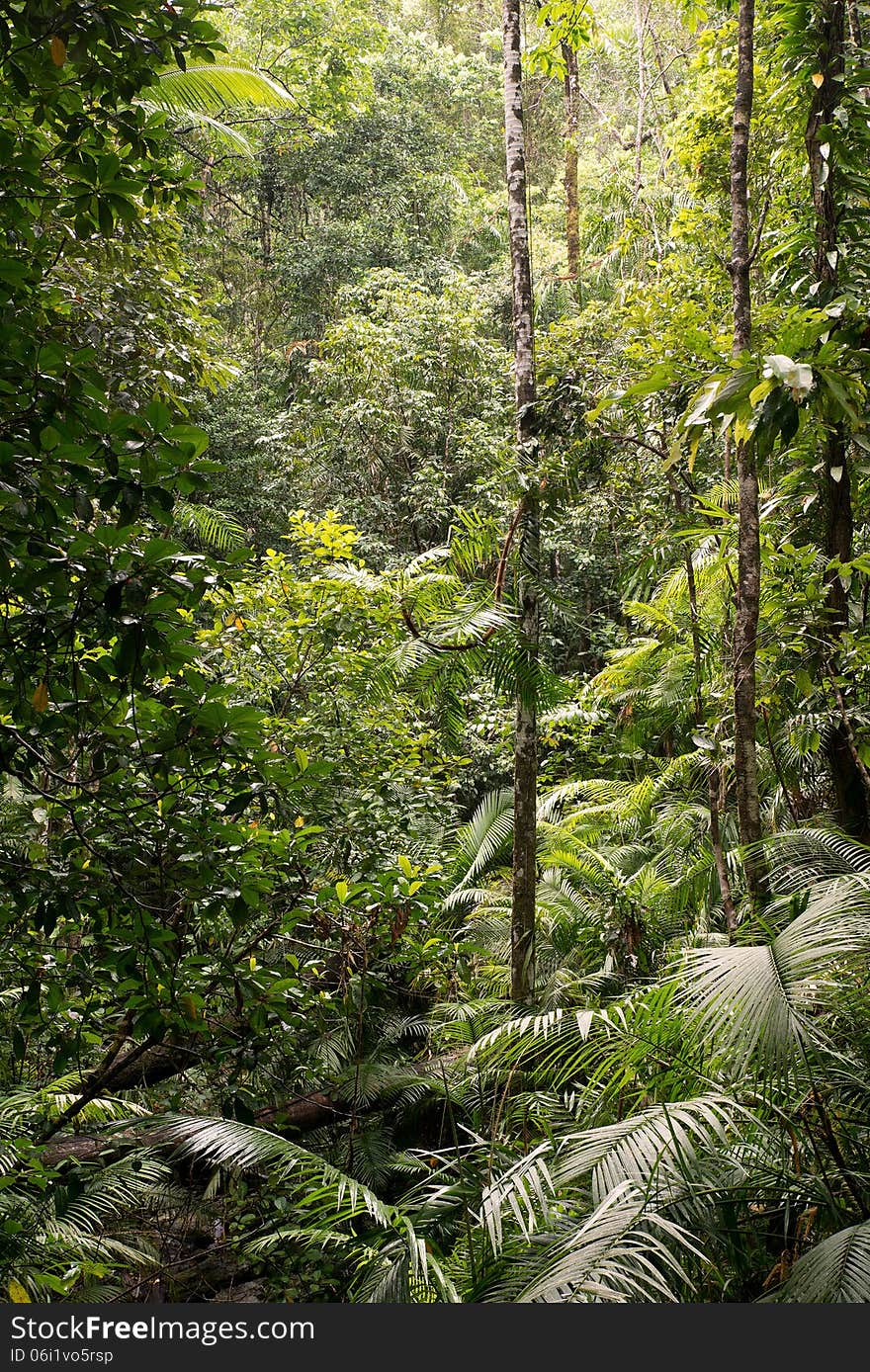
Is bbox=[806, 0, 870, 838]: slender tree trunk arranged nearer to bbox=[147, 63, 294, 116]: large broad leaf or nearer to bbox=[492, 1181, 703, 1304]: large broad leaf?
bbox=[492, 1181, 703, 1304]: large broad leaf

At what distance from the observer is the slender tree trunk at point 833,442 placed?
157 inches

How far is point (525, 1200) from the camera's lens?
2699mm

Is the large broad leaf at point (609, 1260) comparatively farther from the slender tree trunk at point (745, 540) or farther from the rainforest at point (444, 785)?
the slender tree trunk at point (745, 540)

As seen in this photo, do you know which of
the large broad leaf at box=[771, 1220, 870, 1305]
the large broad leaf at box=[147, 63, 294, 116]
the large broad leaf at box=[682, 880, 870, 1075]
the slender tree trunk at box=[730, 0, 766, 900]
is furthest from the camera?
the large broad leaf at box=[147, 63, 294, 116]

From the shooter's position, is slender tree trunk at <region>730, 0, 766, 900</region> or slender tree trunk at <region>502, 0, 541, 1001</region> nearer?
slender tree trunk at <region>730, 0, 766, 900</region>

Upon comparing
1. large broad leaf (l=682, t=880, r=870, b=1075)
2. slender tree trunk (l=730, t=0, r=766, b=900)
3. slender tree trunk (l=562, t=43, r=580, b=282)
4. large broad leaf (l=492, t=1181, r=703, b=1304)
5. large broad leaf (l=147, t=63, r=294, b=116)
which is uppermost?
slender tree trunk (l=562, t=43, r=580, b=282)

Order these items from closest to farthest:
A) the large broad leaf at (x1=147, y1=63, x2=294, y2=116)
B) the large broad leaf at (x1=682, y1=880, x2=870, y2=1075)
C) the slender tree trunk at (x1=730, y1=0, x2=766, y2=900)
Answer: the large broad leaf at (x1=682, y1=880, x2=870, y2=1075), the slender tree trunk at (x1=730, y1=0, x2=766, y2=900), the large broad leaf at (x1=147, y1=63, x2=294, y2=116)

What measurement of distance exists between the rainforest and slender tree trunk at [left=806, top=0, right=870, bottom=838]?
0.06ft

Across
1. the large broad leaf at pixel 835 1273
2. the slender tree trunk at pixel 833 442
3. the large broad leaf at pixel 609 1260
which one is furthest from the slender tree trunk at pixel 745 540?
the large broad leaf at pixel 835 1273

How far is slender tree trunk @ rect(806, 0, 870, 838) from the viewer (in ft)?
13.1

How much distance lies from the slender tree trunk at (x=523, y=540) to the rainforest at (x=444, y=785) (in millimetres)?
24

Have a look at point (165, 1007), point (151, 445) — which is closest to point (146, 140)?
point (151, 445)

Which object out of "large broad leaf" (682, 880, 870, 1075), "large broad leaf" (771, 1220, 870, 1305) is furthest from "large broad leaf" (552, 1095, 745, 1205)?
"large broad leaf" (771, 1220, 870, 1305)

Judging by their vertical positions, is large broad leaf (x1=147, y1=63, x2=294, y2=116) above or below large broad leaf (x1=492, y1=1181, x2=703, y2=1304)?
above
